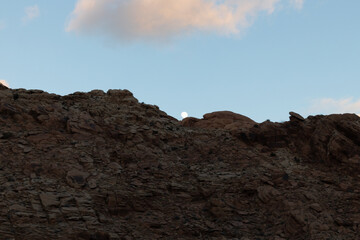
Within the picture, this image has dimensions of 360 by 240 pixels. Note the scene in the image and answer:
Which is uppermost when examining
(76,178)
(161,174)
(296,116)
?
(296,116)

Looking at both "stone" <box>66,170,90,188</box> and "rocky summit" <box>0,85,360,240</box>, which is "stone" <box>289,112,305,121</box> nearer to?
"rocky summit" <box>0,85,360,240</box>

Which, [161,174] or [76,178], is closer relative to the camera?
[76,178]

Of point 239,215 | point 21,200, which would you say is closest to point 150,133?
point 239,215

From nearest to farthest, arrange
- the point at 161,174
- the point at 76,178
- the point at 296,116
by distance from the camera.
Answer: the point at 76,178
the point at 161,174
the point at 296,116

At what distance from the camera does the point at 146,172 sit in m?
27.8

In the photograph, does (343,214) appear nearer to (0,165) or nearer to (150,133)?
(150,133)

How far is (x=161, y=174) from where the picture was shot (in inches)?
1102

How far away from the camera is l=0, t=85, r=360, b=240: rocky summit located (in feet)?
77.1

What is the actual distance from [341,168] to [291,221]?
678cm

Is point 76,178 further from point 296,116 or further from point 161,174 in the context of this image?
point 296,116

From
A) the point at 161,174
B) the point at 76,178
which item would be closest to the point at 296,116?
the point at 161,174

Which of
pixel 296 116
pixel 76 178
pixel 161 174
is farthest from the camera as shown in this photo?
pixel 296 116

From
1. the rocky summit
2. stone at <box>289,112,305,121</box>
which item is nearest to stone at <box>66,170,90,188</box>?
the rocky summit

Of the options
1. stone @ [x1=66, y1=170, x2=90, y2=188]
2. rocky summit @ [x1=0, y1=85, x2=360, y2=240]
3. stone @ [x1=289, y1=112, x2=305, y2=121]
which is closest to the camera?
rocky summit @ [x1=0, y1=85, x2=360, y2=240]
